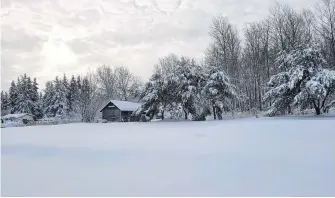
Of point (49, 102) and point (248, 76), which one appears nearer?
point (248, 76)

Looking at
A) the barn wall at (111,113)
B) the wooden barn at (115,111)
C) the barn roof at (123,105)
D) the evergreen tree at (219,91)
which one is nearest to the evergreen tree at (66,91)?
the barn wall at (111,113)

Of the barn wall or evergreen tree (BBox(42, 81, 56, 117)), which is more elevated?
evergreen tree (BBox(42, 81, 56, 117))

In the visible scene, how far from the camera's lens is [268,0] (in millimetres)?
27891

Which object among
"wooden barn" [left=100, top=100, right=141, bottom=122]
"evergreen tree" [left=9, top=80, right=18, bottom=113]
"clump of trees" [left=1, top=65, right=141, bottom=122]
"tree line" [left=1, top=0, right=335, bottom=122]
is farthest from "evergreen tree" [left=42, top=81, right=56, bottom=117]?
"wooden barn" [left=100, top=100, right=141, bottom=122]

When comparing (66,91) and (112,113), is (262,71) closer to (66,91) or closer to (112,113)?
(112,113)

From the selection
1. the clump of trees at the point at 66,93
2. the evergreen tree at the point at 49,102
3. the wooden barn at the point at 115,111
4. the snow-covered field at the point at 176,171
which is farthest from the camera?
the evergreen tree at the point at 49,102

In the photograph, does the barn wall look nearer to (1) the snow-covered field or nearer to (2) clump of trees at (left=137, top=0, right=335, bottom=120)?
(2) clump of trees at (left=137, top=0, right=335, bottom=120)

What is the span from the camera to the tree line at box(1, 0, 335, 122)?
17.6 metres

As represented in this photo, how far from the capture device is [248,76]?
3009 cm

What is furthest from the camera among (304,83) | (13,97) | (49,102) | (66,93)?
(66,93)

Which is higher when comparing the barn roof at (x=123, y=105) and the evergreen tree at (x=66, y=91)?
the evergreen tree at (x=66, y=91)

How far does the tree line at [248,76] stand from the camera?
693 inches

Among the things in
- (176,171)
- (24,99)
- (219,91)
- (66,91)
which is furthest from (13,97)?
(176,171)

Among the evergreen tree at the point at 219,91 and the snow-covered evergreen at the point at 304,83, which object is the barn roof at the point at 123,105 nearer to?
the evergreen tree at the point at 219,91
